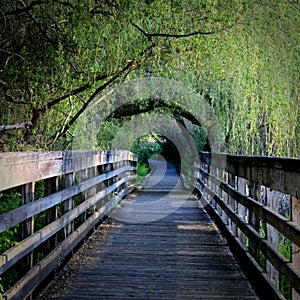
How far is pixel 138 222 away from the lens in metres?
6.64

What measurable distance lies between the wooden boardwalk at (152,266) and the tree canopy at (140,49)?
4.03 feet

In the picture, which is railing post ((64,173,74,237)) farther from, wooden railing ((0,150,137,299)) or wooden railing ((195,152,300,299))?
wooden railing ((195,152,300,299))

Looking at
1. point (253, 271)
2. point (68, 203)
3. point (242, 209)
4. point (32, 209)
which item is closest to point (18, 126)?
point (68, 203)

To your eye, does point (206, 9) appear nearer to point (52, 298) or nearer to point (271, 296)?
point (271, 296)

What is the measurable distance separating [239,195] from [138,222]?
276 cm

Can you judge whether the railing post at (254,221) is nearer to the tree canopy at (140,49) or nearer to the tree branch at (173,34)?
the tree canopy at (140,49)

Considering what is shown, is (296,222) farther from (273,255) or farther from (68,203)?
(68,203)

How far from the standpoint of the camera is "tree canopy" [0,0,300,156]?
349 cm

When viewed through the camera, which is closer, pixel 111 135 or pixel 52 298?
pixel 52 298

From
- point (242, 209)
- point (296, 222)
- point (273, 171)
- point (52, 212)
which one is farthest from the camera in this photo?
point (242, 209)

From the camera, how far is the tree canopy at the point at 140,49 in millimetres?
3486

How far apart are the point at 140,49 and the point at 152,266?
1.93m

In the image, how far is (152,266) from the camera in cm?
410

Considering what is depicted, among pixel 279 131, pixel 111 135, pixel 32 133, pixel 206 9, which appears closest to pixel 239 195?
pixel 279 131
